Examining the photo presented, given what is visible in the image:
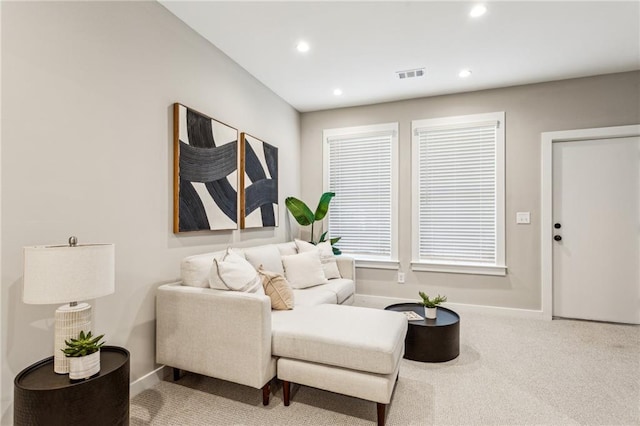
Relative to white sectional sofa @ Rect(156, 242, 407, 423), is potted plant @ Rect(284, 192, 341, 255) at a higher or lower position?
higher

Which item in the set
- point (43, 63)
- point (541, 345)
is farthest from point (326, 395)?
point (43, 63)

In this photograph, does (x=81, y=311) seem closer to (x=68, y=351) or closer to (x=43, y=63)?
(x=68, y=351)

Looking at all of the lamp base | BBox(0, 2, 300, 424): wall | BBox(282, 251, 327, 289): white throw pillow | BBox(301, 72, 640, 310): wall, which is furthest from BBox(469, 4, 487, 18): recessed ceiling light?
the lamp base

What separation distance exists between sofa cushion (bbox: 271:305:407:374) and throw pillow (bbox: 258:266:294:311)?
12 centimetres

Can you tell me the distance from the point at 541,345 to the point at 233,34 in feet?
12.6

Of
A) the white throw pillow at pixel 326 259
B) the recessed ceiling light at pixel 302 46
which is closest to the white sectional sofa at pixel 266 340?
the white throw pillow at pixel 326 259

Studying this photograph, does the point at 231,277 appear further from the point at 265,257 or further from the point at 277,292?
the point at 265,257

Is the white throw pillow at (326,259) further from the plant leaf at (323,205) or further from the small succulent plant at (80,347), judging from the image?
the small succulent plant at (80,347)

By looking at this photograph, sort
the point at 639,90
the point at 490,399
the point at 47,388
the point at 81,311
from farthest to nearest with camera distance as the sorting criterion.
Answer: the point at 639,90, the point at 490,399, the point at 81,311, the point at 47,388

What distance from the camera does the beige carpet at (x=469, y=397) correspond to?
1.85m

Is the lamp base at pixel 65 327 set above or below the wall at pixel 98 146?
below

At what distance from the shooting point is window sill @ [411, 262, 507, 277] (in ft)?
12.4

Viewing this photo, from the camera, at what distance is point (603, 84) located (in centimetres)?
343

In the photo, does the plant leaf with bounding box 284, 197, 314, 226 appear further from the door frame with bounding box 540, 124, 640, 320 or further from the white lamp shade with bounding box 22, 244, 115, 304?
the white lamp shade with bounding box 22, 244, 115, 304
